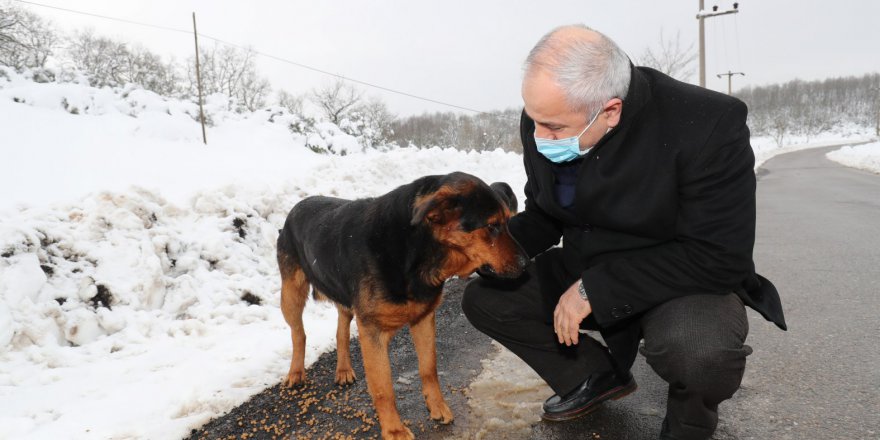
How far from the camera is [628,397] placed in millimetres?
3373

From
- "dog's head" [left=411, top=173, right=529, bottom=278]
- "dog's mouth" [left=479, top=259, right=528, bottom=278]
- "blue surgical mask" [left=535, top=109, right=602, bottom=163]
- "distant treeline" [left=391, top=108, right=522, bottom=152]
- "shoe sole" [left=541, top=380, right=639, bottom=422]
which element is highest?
"blue surgical mask" [left=535, top=109, right=602, bottom=163]

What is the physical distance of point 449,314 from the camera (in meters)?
5.29

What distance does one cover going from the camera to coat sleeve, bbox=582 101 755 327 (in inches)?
98.2

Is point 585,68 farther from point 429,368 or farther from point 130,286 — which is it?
point 130,286

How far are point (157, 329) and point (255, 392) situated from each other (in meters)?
1.74

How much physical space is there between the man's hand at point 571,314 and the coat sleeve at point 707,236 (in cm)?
10

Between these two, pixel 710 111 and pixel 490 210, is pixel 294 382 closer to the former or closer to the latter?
pixel 490 210

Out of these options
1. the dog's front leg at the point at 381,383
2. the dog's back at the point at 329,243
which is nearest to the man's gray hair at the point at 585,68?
the dog's back at the point at 329,243

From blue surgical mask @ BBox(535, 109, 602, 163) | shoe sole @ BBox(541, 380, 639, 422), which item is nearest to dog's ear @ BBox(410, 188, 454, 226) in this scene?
blue surgical mask @ BBox(535, 109, 602, 163)

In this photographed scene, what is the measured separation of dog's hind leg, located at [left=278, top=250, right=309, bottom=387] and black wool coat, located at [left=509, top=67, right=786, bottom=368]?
2354 millimetres

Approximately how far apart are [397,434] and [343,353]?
1049mm

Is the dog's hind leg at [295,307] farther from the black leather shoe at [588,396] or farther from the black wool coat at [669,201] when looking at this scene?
the black wool coat at [669,201]

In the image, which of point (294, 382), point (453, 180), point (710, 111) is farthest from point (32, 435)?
point (710, 111)

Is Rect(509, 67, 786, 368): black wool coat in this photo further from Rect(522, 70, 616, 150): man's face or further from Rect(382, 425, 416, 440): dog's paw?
Rect(382, 425, 416, 440): dog's paw
